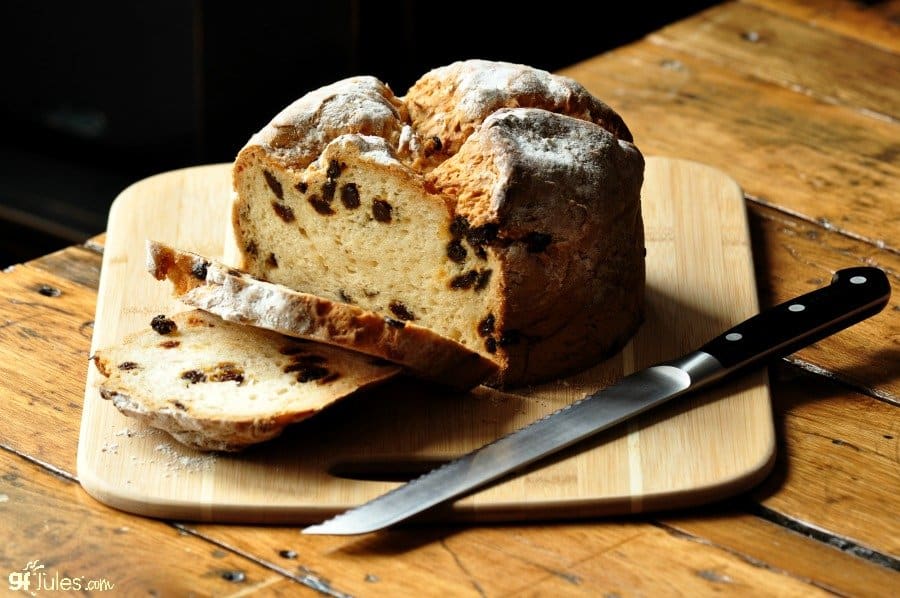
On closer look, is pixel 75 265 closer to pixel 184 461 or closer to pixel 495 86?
pixel 184 461

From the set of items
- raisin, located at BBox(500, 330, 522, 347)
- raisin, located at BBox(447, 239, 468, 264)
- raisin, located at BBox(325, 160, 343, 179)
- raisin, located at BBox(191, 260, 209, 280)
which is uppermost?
raisin, located at BBox(325, 160, 343, 179)

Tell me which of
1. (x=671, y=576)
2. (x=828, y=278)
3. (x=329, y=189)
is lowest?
(x=671, y=576)

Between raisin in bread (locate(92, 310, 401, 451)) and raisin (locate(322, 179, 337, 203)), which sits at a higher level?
raisin (locate(322, 179, 337, 203))

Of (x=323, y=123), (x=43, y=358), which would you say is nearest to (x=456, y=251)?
(x=323, y=123)

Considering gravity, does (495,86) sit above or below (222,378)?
above

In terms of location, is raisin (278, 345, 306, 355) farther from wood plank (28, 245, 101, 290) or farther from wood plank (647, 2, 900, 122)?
wood plank (647, 2, 900, 122)

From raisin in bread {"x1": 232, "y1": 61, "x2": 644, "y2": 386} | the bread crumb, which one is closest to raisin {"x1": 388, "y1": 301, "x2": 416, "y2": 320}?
raisin in bread {"x1": 232, "y1": 61, "x2": 644, "y2": 386}
